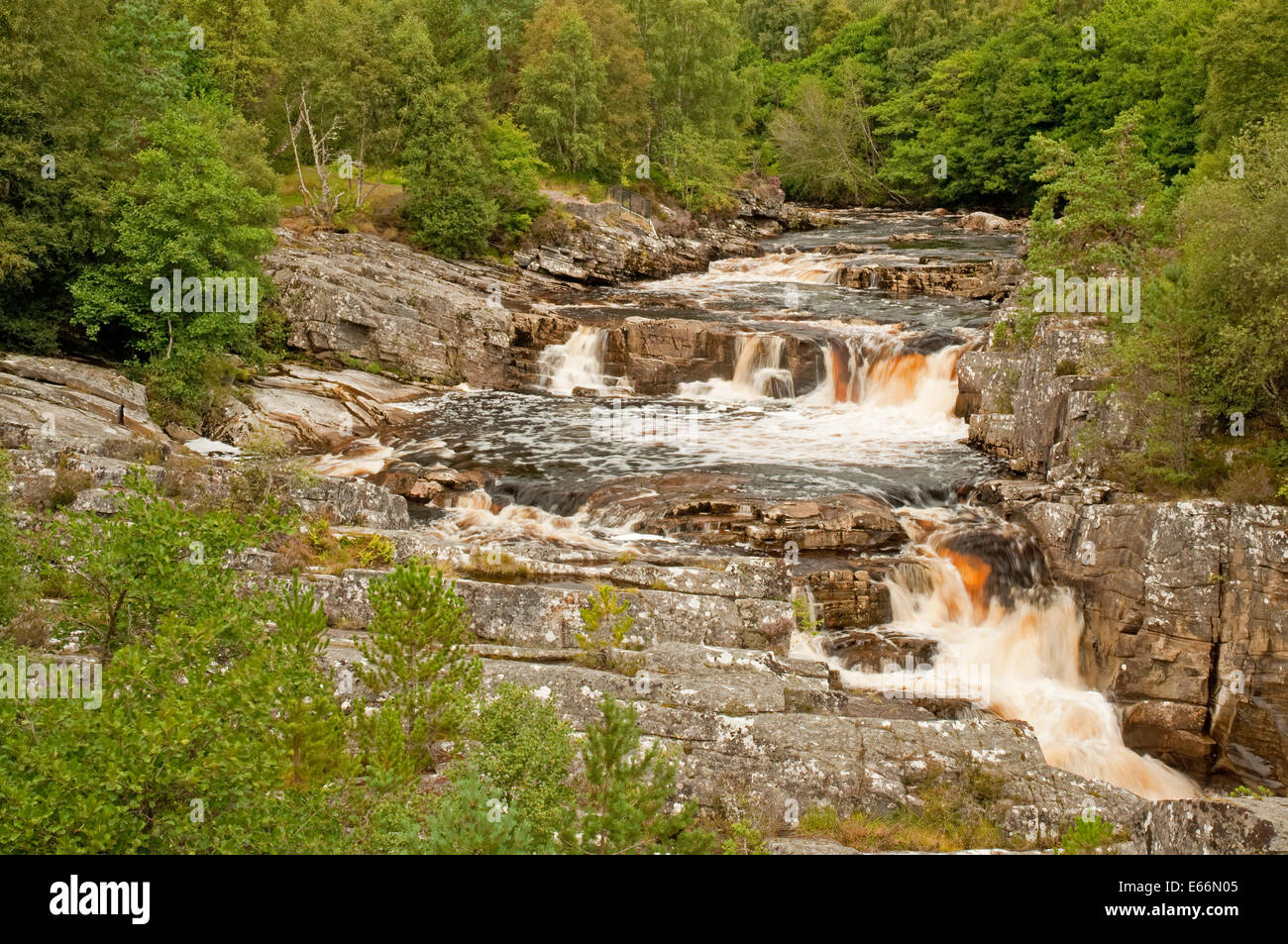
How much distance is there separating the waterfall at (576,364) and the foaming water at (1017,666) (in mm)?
17930

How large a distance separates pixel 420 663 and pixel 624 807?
11.6ft

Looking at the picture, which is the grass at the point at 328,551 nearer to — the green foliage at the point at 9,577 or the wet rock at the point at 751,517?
the green foliage at the point at 9,577

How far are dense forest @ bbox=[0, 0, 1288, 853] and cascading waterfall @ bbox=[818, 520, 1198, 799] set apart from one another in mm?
3934

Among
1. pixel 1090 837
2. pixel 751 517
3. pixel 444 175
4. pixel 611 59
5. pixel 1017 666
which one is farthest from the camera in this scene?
pixel 611 59

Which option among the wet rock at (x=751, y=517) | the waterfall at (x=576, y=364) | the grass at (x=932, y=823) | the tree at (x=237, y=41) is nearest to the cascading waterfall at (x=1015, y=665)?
the wet rock at (x=751, y=517)

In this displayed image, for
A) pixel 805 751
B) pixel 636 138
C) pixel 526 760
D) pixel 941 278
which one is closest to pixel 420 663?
pixel 526 760

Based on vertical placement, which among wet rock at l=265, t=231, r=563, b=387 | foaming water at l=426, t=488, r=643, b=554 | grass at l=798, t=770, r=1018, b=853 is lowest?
grass at l=798, t=770, r=1018, b=853

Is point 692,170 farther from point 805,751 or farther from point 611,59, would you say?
point 805,751

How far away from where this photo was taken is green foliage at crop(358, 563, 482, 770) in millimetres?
9516

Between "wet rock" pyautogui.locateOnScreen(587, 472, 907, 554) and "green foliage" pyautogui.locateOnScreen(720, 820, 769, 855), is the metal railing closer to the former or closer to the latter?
"wet rock" pyautogui.locateOnScreen(587, 472, 907, 554)

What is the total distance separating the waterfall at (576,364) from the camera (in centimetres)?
3600

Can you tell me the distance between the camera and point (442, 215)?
4403cm

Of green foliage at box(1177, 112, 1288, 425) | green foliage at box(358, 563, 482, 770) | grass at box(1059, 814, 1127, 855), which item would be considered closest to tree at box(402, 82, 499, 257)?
green foliage at box(1177, 112, 1288, 425)
